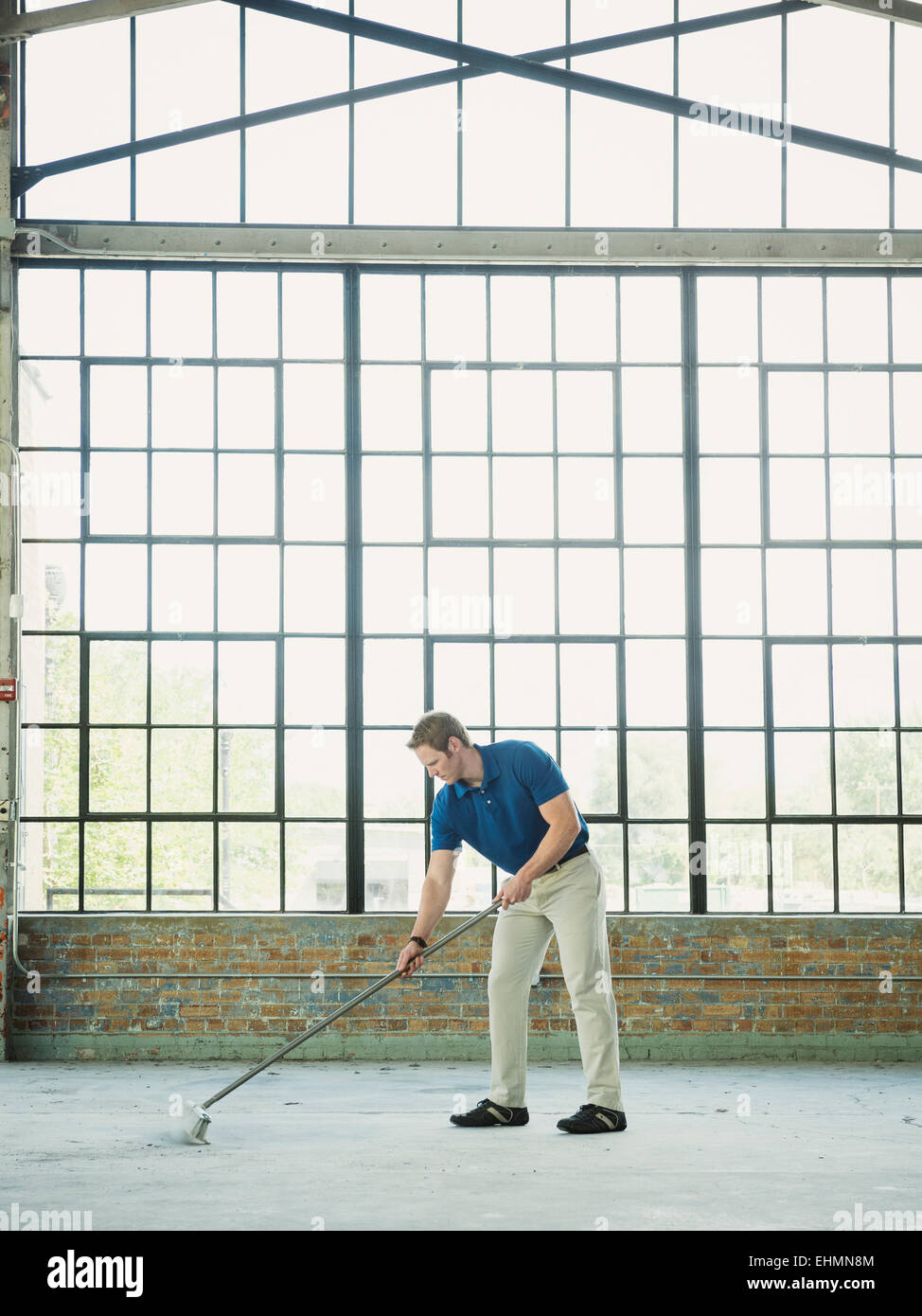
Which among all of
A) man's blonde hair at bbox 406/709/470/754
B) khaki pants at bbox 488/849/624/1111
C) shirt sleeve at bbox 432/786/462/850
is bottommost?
khaki pants at bbox 488/849/624/1111

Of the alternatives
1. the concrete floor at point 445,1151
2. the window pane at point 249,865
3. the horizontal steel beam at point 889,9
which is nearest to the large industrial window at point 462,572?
the window pane at point 249,865

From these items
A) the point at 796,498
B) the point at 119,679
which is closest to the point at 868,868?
the point at 796,498

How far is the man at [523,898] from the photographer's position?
14.7 ft


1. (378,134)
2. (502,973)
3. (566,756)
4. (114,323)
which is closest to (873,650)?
(566,756)

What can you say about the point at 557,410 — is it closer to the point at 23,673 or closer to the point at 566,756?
the point at 566,756

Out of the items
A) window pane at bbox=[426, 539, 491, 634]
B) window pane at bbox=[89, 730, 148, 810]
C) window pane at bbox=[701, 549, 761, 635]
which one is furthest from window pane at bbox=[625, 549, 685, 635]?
window pane at bbox=[89, 730, 148, 810]

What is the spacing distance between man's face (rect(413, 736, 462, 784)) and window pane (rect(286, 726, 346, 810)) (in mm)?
1958

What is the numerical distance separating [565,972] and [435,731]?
96 cm

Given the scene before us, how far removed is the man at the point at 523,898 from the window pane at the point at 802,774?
2131 millimetres

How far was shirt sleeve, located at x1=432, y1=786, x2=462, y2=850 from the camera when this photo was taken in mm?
4738

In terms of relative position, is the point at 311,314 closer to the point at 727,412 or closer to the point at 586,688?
the point at 727,412

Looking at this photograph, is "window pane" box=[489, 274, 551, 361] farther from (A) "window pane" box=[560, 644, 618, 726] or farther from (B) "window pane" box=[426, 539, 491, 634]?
(A) "window pane" box=[560, 644, 618, 726]

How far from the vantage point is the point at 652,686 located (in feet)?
21.4

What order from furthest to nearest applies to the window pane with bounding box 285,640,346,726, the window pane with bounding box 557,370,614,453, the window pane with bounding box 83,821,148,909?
1. the window pane with bounding box 557,370,614,453
2. the window pane with bounding box 285,640,346,726
3. the window pane with bounding box 83,821,148,909
